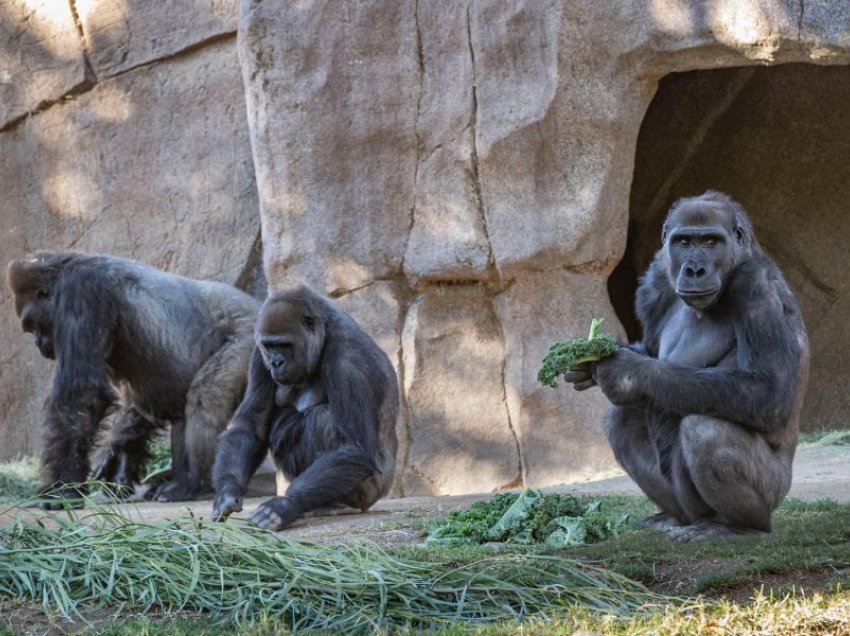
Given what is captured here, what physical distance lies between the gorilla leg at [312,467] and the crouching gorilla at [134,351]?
1.97 m

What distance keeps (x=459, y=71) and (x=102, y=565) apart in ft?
17.2

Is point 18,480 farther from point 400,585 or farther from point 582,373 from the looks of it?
point 400,585

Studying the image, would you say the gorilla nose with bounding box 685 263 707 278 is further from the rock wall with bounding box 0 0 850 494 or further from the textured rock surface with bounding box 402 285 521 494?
the textured rock surface with bounding box 402 285 521 494

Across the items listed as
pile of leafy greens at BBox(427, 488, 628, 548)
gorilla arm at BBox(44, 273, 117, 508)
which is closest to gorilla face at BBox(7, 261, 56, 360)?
gorilla arm at BBox(44, 273, 117, 508)

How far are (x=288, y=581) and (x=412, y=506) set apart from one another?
8.91 feet

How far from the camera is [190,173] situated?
1009 centimetres

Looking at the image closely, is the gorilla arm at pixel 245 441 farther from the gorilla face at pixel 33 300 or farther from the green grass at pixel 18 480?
the green grass at pixel 18 480

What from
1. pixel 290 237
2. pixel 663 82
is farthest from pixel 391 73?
pixel 663 82

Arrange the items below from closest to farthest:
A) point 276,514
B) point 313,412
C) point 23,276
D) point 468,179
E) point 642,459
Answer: point 642,459 < point 276,514 < point 313,412 < point 23,276 < point 468,179

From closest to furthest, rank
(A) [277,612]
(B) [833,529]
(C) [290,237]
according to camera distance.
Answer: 1. (A) [277,612]
2. (B) [833,529]
3. (C) [290,237]

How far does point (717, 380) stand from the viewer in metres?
4.62

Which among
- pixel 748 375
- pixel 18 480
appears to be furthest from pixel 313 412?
pixel 18 480

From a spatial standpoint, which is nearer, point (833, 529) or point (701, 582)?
point (701, 582)

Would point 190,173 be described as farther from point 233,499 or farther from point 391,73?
point 233,499
